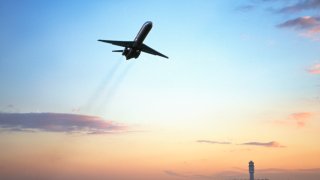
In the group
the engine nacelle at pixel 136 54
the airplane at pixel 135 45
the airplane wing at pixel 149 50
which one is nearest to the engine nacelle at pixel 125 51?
the airplane at pixel 135 45

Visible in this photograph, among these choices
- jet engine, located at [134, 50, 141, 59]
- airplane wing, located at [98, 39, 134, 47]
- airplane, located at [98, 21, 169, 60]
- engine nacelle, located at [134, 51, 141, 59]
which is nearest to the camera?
airplane, located at [98, 21, 169, 60]

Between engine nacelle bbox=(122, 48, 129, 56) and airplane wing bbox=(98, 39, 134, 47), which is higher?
airplane wing bbox=(98, 39, 134, 47)

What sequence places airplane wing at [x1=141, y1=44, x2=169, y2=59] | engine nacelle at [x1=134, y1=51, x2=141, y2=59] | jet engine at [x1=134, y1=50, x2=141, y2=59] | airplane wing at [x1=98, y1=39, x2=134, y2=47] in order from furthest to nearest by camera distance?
airplane wing at [x1=141, y1=44, x2=169, y2=59], engine nacelle at [x1=134, y1=51, x2=141, y2=59], jet engine at [x1=134, y1=50, x2=141, y2=59], airplane wing at [x1=98, y1=39, x2=134, y2=47]

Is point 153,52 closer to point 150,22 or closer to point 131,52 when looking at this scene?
point 131,52

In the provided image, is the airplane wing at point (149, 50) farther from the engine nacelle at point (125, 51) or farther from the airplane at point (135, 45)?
the engine nacelle at point (125, 51)

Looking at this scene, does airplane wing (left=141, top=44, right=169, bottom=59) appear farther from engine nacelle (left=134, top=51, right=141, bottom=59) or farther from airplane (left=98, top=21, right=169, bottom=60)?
engine nacelle (left=134, top=51, right=141, bottom=59)

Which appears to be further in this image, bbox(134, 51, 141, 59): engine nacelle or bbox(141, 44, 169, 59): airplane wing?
bbox(141, 44, 169, 59): airplane wing

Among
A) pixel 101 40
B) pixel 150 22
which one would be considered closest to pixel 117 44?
pixel 101 40

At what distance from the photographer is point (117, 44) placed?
167625 mm

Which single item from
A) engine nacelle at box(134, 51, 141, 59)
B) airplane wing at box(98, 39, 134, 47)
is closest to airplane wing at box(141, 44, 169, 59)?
engine nacelle at box(134, 51, 141, 59)

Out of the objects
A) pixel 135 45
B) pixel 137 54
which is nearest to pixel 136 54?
pixel 137 54

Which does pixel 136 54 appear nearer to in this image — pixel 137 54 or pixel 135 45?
pixel 137 54

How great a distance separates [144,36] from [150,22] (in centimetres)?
771

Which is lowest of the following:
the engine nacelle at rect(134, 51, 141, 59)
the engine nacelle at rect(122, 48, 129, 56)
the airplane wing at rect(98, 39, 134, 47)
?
the engine nacelle at rect(134, 51, 141, 59)
